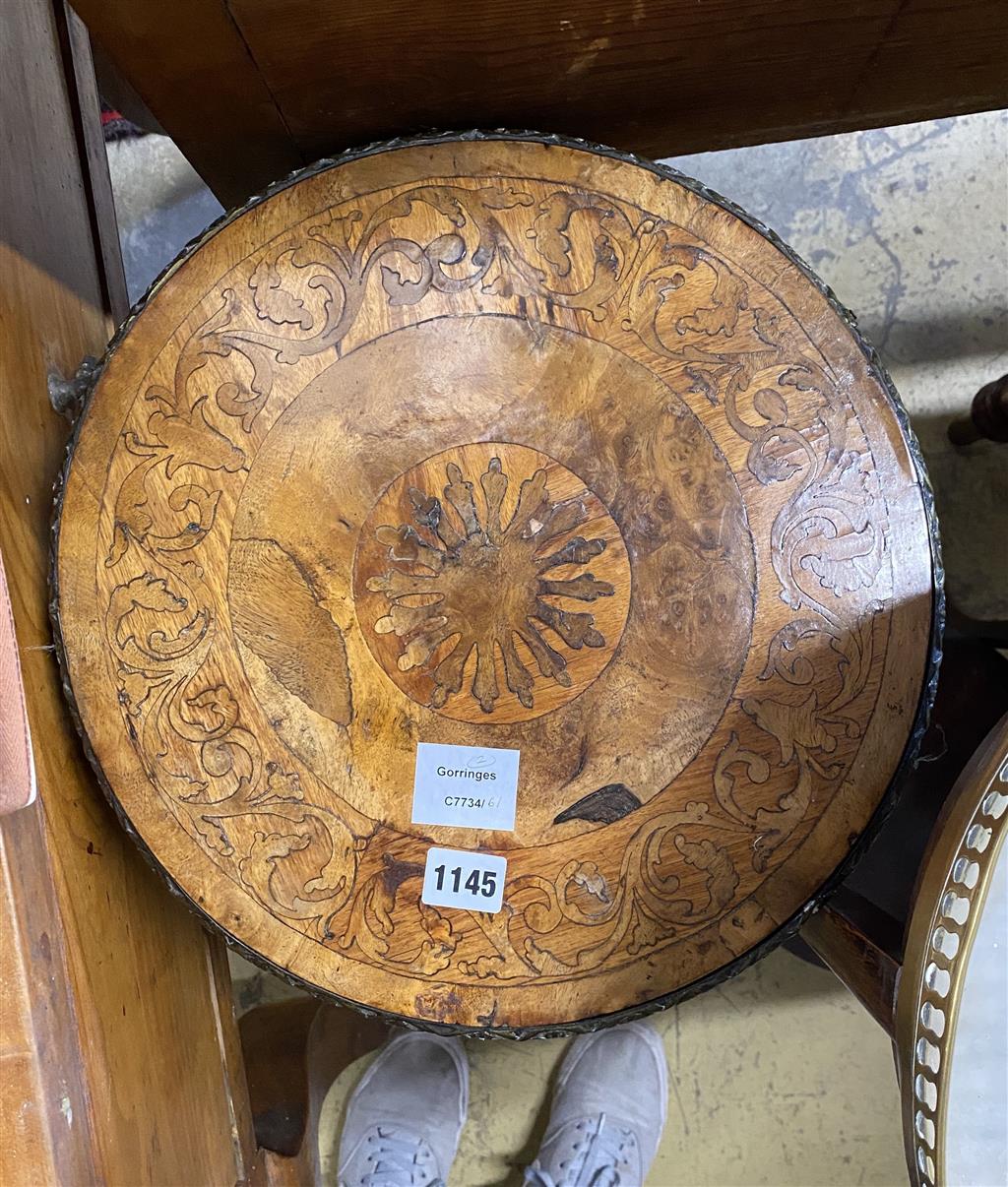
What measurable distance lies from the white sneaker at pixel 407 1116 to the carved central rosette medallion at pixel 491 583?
949 mm

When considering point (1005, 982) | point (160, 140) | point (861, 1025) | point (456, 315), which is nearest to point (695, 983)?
point (1005, 982)

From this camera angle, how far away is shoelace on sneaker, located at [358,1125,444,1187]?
1394 mm

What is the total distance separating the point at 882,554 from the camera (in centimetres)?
83

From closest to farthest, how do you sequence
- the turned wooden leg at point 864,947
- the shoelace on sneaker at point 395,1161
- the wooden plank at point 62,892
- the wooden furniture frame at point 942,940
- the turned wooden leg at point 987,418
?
the wooden furniture frame at point 942,940
the wooden plank at point 62,892
the turned wooden leg at point 864,947
the turned wooden leg at point 987,418
the shoelace on sneaker at point 395,1161

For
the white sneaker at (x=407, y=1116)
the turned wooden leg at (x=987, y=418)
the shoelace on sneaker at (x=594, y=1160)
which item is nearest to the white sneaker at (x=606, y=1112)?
the shoelace on sneaker at (x=594, y=1160)

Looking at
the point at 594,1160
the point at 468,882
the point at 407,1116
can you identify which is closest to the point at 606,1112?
the point at 594,1160

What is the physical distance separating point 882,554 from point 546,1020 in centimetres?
56

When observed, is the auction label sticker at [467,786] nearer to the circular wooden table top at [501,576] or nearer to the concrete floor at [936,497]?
the circular wooden table top at [501,576]

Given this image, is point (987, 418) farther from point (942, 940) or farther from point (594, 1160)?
point (594, 1160)

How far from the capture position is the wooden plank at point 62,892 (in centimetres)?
80

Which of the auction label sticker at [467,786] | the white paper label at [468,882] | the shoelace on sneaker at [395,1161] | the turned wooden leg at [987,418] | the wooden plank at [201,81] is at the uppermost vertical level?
the wooden plank at [201,81]

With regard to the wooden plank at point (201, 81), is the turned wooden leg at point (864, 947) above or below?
below

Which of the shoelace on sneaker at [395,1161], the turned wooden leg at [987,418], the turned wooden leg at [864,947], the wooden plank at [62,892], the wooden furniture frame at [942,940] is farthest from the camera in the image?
the shoelace on sneaker at [395,1161]

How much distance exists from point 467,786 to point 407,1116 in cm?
92
